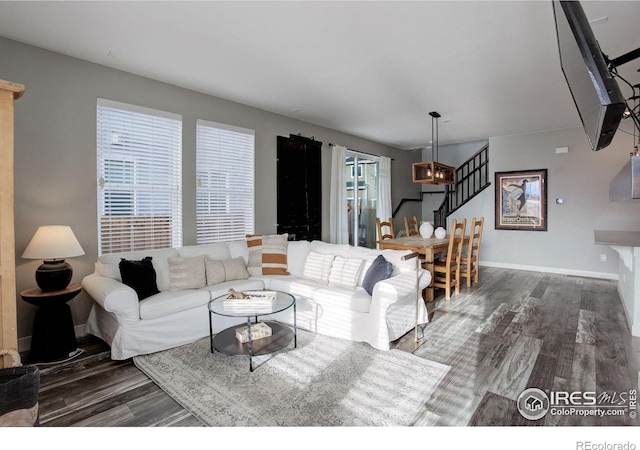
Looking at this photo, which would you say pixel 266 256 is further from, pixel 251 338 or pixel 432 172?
pixel 432 172

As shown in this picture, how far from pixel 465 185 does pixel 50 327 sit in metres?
8.31

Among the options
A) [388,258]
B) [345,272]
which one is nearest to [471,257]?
[388,258]

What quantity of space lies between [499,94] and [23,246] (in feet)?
18.4

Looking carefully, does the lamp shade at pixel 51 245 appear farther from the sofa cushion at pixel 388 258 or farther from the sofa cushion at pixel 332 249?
the sofa cushion at pixel 388 258

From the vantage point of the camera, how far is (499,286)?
5.28m

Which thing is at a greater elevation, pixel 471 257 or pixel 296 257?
pixel 296 257

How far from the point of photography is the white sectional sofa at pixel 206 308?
9.10ft

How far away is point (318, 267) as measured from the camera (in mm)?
3850

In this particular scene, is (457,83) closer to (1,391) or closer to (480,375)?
(480,375)

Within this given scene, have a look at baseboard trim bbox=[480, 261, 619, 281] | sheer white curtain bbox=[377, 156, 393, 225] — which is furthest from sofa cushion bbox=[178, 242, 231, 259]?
baseboard trim bbox=[480, 261, 619, 281]

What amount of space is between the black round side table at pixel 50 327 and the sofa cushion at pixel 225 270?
122 centimetres

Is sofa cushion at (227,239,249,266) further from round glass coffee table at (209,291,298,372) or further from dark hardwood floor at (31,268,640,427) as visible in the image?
dark hardwood floor at (31,268,640,427)

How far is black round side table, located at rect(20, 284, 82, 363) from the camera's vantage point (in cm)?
272

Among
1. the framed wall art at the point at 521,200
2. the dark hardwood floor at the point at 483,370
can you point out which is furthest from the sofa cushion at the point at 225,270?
the framed wall art at the point at 521,200
